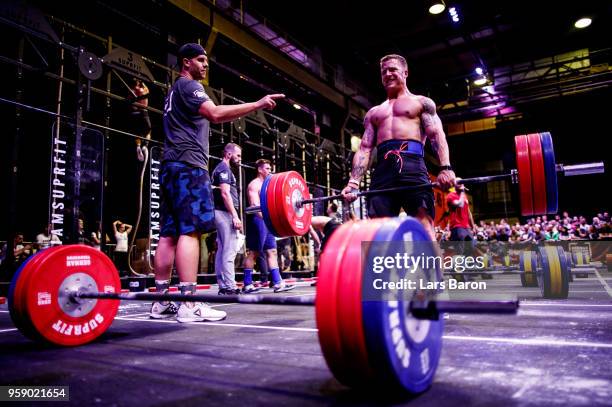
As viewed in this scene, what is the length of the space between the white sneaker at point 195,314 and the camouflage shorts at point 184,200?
1.57 ft

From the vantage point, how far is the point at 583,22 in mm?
10797

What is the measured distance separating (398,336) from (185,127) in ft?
5.93

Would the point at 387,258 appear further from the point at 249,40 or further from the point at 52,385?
the point at 249,40

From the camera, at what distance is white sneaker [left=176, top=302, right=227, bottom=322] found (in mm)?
2438

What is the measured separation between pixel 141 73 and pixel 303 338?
5.49 meters

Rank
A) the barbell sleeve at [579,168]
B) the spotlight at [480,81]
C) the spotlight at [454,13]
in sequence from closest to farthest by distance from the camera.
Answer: the barbell sleeve at [579,168] < the spotlight at [454,13] < the spotlight at [480,81]

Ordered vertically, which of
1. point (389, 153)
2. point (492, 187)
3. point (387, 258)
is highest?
point (492, 187)

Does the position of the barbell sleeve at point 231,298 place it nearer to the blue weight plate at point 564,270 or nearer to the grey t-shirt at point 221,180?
the grey t-shirt at point 221,180

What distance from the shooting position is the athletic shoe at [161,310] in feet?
8.66

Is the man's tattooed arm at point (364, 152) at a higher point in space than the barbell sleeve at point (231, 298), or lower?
higher

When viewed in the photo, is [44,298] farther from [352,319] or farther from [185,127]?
[352,319]

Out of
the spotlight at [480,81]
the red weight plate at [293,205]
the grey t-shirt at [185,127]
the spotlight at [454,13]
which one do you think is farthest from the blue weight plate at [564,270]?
the spotlight at [480,81]

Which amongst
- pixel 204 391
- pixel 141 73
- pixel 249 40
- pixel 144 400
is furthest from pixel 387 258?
pixel 249 40

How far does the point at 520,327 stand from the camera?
206cm
